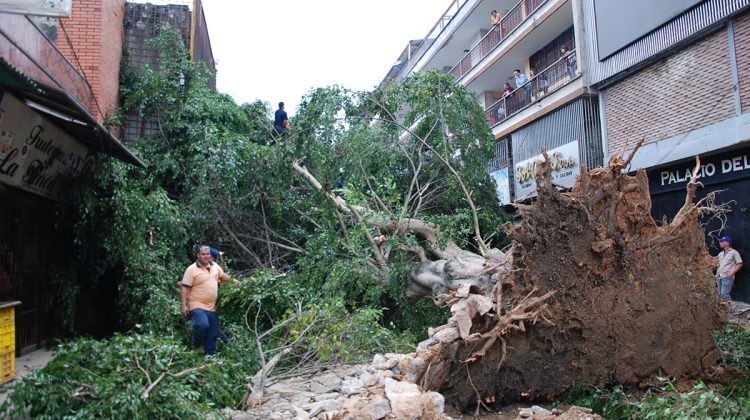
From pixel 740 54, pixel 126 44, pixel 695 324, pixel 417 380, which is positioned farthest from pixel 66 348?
pixel 740 54

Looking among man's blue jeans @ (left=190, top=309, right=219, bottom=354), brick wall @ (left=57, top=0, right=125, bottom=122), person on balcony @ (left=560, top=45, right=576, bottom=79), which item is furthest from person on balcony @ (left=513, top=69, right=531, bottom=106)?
man's blue jeans @ (left=190, top=309, right=219, bottom=354)

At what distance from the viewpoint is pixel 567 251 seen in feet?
19.4

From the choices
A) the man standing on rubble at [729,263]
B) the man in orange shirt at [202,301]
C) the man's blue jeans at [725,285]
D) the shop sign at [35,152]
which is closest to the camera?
the shop sign at [35,152]

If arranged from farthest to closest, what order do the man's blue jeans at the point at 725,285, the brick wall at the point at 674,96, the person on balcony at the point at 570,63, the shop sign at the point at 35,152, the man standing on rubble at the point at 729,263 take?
the person on balcony at the point at 570,63 < the brick wall at the point at 674,96 < the man's blue jeans at the point at 725,285 < the man standing on rubble at the point at 729,263 < the shop sign at the point at 35,152

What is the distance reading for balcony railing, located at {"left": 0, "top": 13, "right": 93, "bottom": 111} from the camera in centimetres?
548

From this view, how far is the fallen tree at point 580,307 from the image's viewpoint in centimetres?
570

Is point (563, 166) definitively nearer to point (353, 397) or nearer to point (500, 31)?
point (500, 31)

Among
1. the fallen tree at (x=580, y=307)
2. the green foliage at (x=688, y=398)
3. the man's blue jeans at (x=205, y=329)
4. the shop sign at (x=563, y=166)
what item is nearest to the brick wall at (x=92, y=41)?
the man's blue jeans at (x=205, y=329)

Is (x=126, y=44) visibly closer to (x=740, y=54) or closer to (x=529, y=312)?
(x=529, y=312)

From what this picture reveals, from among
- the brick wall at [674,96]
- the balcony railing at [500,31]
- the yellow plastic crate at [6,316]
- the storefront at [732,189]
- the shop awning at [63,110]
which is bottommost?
the yellow plastic crate at [6,316]

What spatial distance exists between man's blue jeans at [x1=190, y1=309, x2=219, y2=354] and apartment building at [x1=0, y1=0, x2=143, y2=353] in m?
2.50

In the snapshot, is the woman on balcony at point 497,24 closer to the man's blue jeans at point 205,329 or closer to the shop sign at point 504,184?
the shop sign at point 504,184

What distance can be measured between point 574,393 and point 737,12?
7.07 m

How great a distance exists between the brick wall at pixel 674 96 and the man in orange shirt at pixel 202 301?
788cm
